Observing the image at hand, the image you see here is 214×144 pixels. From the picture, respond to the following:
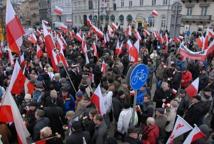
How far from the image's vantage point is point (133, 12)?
190 feet

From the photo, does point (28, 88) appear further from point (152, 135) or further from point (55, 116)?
point (152, 135)

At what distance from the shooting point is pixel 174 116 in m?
6.42

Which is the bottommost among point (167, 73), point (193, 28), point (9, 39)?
point (193, 28)

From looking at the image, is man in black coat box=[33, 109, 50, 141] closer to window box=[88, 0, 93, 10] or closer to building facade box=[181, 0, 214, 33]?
building facade box=[181, 0, 214, 33]

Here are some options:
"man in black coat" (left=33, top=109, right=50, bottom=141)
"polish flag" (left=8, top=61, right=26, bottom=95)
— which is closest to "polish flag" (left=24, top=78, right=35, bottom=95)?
"polish flag" (left=8, top=61, right=26, bottom=95)

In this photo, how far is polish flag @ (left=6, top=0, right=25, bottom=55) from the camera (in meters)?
7.13

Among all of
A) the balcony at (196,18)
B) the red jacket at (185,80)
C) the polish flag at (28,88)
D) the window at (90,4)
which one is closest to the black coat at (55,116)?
the polish flag at (28,88)

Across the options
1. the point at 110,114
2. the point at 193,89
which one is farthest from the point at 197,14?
the point at 110,114

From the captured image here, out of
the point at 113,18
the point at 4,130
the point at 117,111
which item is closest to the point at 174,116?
the point at 117,111

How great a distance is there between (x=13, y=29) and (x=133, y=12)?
52.6 meters

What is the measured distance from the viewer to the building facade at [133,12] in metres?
50.5

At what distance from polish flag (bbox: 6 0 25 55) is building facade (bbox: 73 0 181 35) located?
3984 cm

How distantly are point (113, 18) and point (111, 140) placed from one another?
59632mm

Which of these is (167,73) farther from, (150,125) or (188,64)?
(150,125)
